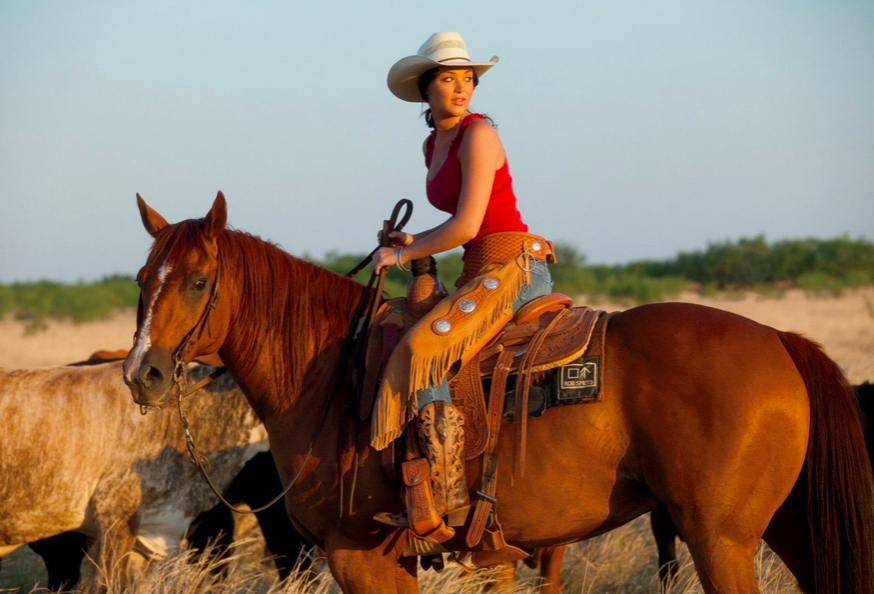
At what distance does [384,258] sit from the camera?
3.93 metres

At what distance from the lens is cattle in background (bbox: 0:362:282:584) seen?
5.57m

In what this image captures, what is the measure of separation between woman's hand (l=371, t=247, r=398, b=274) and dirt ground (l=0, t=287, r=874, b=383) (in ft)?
29.2

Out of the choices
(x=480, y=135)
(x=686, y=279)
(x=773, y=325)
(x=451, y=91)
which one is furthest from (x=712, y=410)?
(x=686, y=279)

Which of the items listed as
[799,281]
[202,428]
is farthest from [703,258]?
[202,428]

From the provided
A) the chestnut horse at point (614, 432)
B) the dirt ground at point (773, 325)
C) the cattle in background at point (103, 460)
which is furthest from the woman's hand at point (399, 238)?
the dirt ground at point (773, 325)

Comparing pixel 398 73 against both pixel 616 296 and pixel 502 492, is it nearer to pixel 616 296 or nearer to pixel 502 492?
pixel 502 492

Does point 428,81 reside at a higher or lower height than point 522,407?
higher

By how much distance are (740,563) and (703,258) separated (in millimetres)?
36521

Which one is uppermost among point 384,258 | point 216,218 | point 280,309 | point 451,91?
point 451,91

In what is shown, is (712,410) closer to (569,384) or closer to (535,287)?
(569,384)

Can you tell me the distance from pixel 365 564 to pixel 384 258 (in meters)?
1.33

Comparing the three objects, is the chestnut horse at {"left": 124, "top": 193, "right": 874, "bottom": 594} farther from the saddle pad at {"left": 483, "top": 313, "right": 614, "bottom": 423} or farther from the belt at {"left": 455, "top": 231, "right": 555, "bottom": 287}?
the belt at {"left": 455, "top": 231, "right": 555, "bottom": 287}

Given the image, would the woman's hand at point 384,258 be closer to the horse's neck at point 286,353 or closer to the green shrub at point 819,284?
the horse's neck at point 286,353

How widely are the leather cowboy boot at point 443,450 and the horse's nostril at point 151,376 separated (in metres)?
1.05
